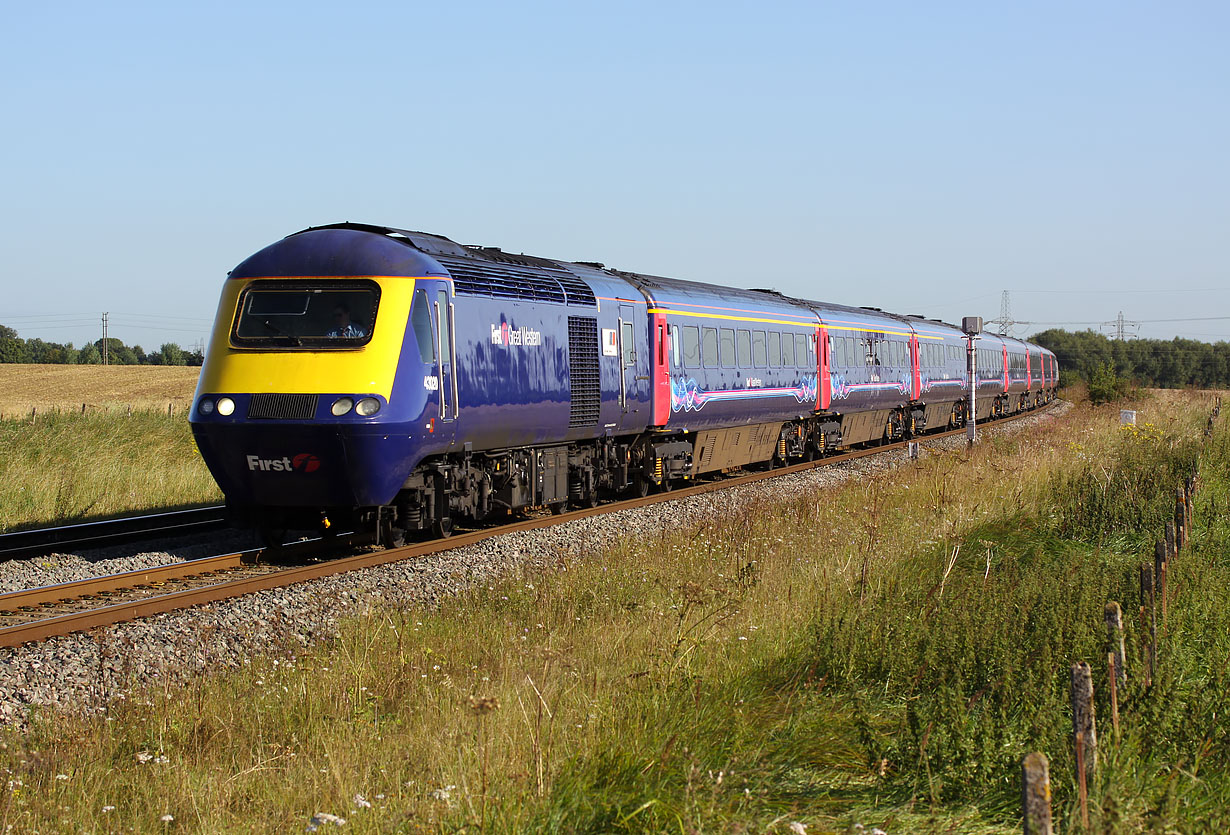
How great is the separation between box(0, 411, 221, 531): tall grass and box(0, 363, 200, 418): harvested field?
23.3 meters

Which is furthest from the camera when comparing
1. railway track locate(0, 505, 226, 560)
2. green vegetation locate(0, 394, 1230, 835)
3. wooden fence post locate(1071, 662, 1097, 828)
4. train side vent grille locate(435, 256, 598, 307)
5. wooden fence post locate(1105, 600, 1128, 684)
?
train side vent grille locate(435, 256, 598, 307)

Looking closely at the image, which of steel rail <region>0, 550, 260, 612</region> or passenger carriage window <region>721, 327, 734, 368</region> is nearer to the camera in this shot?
steel rail <region>0, 550, 260, 612</region>

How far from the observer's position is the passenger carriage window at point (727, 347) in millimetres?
20438

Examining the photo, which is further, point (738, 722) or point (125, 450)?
point (125, 450)

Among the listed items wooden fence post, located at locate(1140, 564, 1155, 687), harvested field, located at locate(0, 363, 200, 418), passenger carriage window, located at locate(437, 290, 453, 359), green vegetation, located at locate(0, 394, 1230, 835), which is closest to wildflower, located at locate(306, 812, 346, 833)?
green vegetation, located at locate(0, 394, 1230, 835)

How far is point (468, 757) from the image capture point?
16.7ft

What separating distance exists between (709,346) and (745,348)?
1.69 metres

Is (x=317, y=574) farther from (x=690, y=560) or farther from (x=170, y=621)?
(x=690, y=560)

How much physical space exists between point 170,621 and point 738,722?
217 inches

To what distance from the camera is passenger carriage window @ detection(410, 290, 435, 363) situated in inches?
464

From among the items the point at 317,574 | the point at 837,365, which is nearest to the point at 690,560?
the point at 317,574

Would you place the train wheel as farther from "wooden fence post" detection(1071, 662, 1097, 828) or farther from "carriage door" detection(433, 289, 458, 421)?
"wooden fence post" detection(1071, 662, 1097, 828)

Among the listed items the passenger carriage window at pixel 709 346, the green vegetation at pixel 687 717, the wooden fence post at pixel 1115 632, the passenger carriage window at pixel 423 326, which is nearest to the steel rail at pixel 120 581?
the passenger carriage window at pixel 423 326

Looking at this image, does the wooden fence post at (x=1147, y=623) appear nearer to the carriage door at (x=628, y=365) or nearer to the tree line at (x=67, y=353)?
the carriage door at (x=628, y=365)
